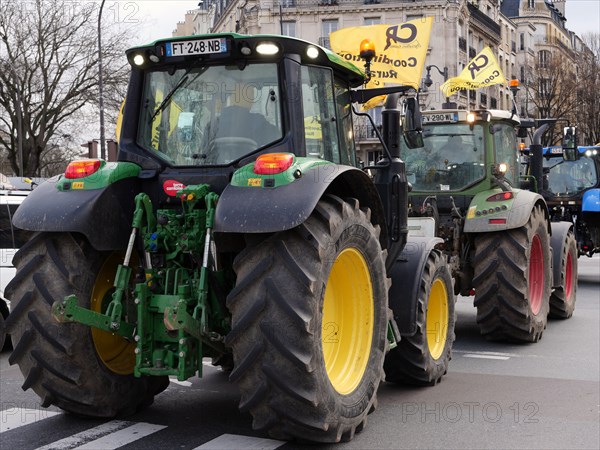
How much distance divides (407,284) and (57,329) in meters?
2.86

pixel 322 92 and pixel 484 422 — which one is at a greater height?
pixel 322 92

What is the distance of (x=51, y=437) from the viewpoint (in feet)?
18.4

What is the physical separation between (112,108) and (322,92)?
105 ft

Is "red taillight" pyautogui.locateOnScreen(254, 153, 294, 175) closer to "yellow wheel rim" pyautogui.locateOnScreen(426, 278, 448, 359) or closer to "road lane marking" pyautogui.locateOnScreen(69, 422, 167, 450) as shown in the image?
"road lane marking" pyautogui.locateOnScreen(69, 422, 167, 450)

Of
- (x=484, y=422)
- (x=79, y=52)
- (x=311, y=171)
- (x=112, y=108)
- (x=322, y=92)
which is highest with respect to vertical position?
(x=79, y=52)

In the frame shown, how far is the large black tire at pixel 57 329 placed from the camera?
547 centimetres

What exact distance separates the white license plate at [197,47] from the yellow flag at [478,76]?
815 cm

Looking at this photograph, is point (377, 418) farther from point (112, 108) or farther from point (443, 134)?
point (112, 108)

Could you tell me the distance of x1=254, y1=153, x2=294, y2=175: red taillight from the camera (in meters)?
5.15

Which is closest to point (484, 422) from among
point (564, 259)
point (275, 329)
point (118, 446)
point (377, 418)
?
point (377, 418)

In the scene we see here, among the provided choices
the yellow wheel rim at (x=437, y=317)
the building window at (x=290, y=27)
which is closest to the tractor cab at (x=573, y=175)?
the yellow wheel rim at (x=437, y=317)

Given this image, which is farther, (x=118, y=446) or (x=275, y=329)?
(x=118, y=446)

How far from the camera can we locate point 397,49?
10.9 meters

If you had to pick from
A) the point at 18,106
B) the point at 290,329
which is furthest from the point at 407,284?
the point at 18,106
